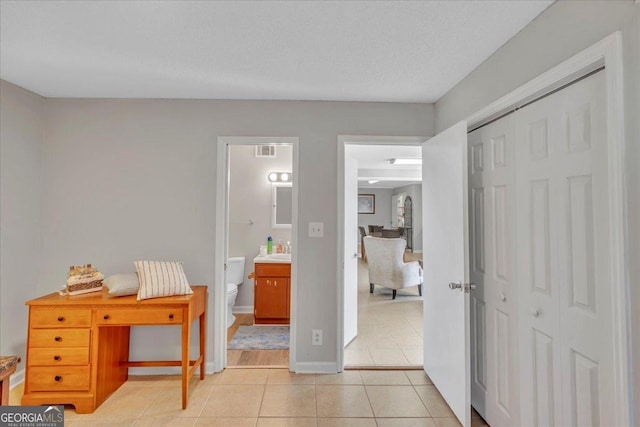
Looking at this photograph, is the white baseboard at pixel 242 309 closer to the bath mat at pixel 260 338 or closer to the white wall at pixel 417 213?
the bath mat at pixel 260 338

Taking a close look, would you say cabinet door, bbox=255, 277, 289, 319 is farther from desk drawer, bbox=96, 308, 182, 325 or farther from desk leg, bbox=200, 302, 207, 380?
desk drawer, bbox=96, 308, 182, 325

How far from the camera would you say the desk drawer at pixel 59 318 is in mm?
2053

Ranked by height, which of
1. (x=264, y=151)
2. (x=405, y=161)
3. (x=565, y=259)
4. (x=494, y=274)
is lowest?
(x=494, y=274)

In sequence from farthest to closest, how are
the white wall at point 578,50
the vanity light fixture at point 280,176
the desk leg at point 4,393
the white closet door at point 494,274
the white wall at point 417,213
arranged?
the white wall at point 417,213 → the vanity light fixture at point 280,176 → the white closet door at point 494,274 → the desk leg at point 4,393 → the white wall at point 578,50

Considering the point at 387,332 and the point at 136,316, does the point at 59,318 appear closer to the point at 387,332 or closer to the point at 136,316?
the point at 136,316

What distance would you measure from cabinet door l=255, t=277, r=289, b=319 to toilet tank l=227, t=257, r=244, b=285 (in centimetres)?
41

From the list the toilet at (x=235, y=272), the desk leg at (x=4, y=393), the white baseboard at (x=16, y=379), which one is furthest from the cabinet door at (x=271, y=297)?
the desk leg at (x=4, y=393)

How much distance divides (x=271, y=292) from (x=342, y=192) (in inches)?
66.1

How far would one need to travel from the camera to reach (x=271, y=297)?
3.67m

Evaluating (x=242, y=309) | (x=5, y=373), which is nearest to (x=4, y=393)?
(x=5, y=373)

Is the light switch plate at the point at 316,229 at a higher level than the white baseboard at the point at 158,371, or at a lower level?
higher

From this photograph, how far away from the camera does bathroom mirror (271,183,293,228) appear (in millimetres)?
4066

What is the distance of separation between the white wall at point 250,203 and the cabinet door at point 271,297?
48cm

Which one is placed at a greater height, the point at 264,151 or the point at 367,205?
the point at 264,151
